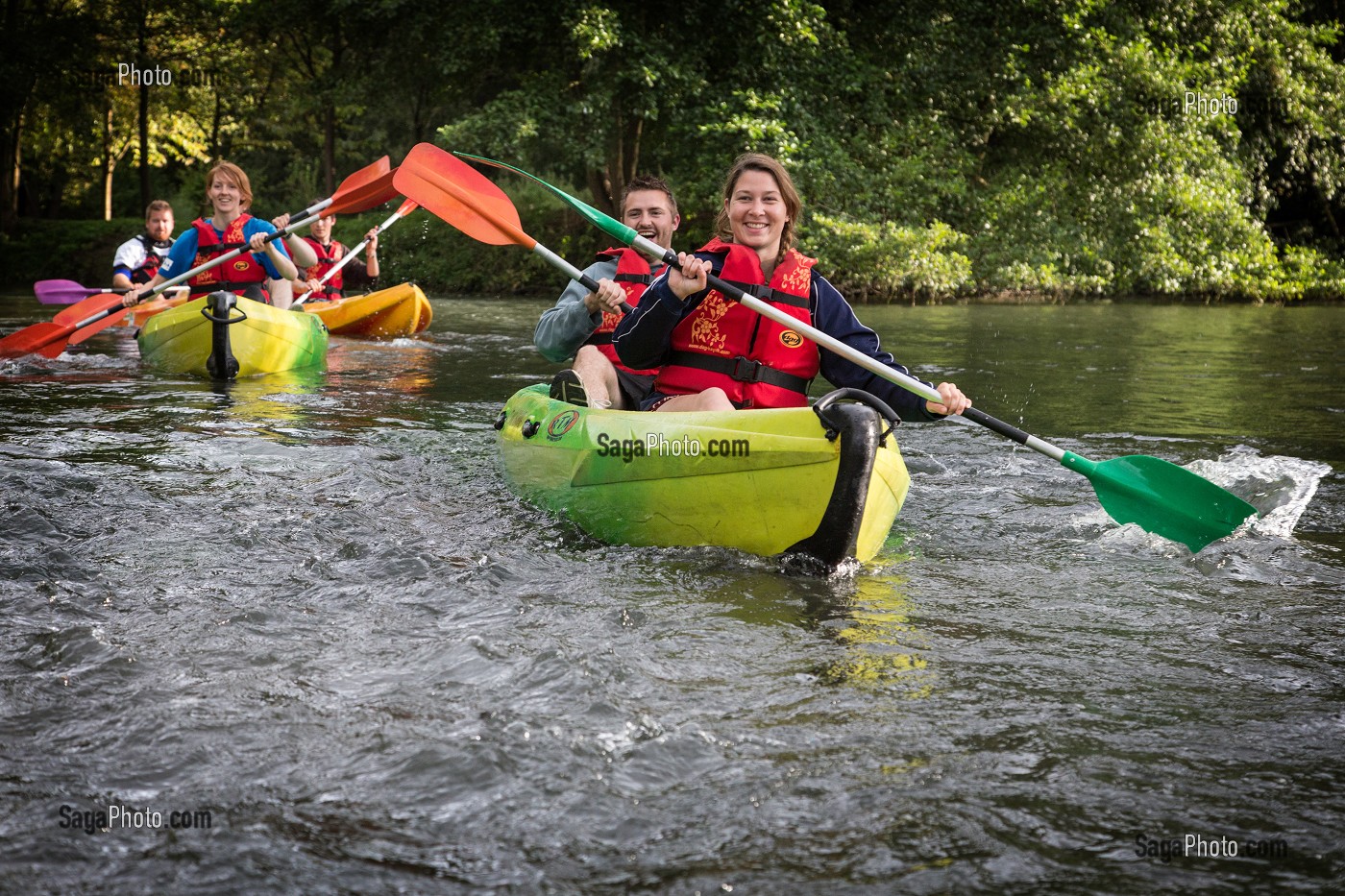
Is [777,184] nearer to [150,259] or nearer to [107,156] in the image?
[150,259]

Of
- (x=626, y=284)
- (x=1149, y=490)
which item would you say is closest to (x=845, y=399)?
(x=1149, y=490)

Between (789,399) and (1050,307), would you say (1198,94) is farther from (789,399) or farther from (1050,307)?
(789,399)

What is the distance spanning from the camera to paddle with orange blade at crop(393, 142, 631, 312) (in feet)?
14.4

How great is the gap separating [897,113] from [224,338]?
12.4 metres

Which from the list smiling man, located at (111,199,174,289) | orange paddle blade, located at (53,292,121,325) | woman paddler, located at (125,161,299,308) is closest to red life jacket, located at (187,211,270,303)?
woman paddler, located at (125,161,299,308)

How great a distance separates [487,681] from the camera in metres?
2.32

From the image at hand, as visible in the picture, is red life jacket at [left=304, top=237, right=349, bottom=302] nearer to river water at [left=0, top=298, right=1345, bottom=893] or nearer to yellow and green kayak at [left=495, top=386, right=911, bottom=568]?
river water at [left=0, top=298, right=1345, bottom=893]

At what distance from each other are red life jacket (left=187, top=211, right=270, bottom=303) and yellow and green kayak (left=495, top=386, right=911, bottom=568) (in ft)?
14.6

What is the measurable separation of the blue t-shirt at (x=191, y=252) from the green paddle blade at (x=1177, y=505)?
5141mm

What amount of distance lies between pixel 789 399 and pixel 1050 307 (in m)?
13.1

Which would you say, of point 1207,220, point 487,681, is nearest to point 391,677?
point 487,681

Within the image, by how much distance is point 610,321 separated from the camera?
450cm

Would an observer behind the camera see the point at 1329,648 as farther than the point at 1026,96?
No

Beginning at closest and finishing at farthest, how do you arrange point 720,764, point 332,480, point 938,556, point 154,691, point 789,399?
1. point 720,764
2. point 154,691
3. point 938,556
4. point 789,399
5. point 332,480
